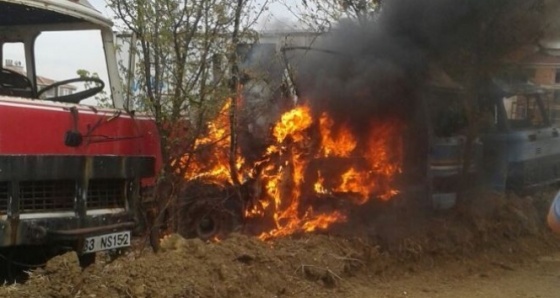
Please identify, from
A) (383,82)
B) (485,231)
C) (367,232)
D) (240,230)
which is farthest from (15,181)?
(485,231)

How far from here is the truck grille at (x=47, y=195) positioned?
18.0 ft

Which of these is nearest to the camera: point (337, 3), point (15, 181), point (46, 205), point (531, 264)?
point (15, 181)

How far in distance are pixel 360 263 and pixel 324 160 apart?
178 cm

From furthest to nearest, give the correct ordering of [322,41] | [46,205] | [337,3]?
[337,3]
[322,41]
[46,205]

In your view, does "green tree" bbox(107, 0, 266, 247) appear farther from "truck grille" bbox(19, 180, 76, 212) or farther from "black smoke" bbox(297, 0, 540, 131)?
"black smoke" bbox(297, 0, 540, 131)

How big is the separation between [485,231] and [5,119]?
6.91 metres

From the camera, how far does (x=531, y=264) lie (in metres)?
9.41

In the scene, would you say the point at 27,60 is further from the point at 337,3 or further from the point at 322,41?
the point at 337,3

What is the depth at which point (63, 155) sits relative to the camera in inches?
222

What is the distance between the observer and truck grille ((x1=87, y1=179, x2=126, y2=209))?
6.10 m

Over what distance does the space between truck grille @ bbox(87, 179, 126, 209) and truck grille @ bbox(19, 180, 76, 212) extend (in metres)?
0.27

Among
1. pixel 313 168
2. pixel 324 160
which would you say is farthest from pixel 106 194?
pixel 324 160

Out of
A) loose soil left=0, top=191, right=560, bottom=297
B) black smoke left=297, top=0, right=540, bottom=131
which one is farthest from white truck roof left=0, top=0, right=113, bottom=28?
black smoke left=297, top=0, right=540, bottom=131

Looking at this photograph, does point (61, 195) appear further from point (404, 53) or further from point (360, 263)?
point (404, 53)
